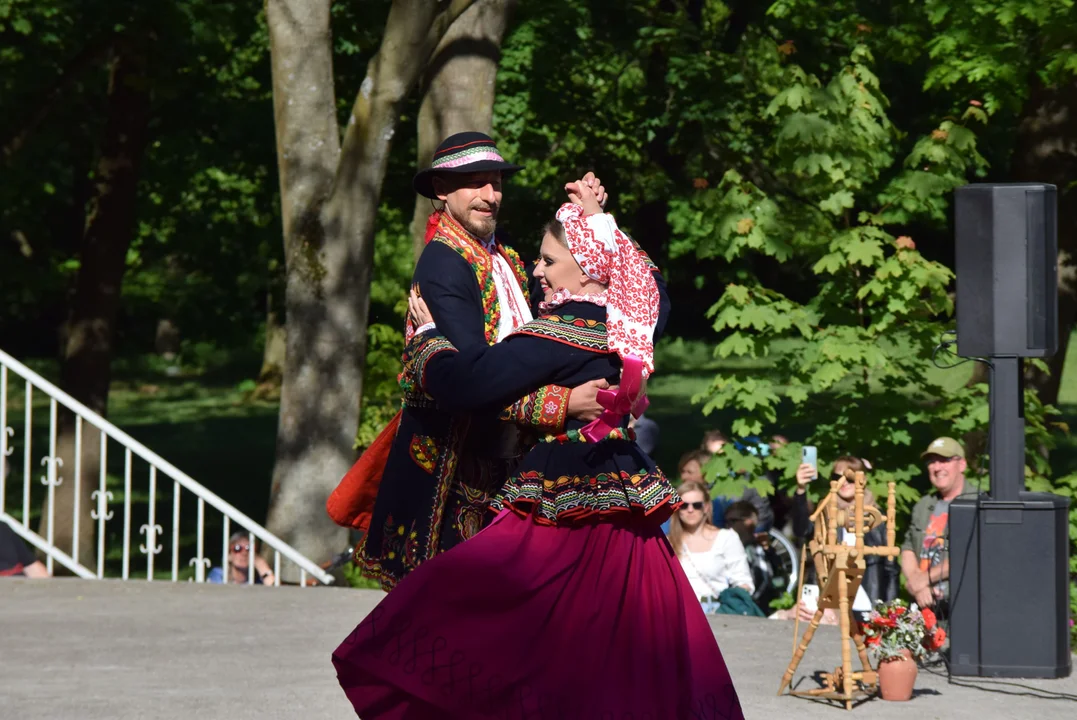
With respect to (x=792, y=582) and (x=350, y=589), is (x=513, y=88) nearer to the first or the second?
(x=792, y=582)

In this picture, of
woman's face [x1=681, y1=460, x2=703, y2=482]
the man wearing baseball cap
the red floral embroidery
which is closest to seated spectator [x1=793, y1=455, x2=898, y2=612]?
the man wearing baseball cap

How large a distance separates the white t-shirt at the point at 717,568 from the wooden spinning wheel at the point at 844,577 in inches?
110

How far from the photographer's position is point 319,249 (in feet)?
35.4

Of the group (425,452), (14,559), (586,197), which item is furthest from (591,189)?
(14,559)

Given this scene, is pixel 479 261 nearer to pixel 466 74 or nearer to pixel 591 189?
pixel 591 189

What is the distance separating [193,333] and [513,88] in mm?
7454

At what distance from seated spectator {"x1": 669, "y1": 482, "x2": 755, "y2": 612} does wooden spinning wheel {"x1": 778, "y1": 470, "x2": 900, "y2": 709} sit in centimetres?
271

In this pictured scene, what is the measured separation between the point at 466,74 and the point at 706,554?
3247 millimetres

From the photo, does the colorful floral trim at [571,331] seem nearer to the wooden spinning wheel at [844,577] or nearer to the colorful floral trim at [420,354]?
the colorful floral trim at [420,354]

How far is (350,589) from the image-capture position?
9375 mm

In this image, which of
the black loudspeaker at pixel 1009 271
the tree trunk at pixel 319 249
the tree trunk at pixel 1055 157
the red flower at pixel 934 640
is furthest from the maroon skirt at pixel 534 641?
the tree trunk at pixel 1055 157

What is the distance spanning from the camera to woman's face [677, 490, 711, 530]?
10.2 meters

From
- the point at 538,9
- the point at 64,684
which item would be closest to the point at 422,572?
the point at 64,684

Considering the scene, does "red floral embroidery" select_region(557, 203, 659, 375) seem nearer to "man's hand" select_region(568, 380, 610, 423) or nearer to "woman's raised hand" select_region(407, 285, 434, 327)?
"man's hand" select_region(568, 380, 610, 423)
